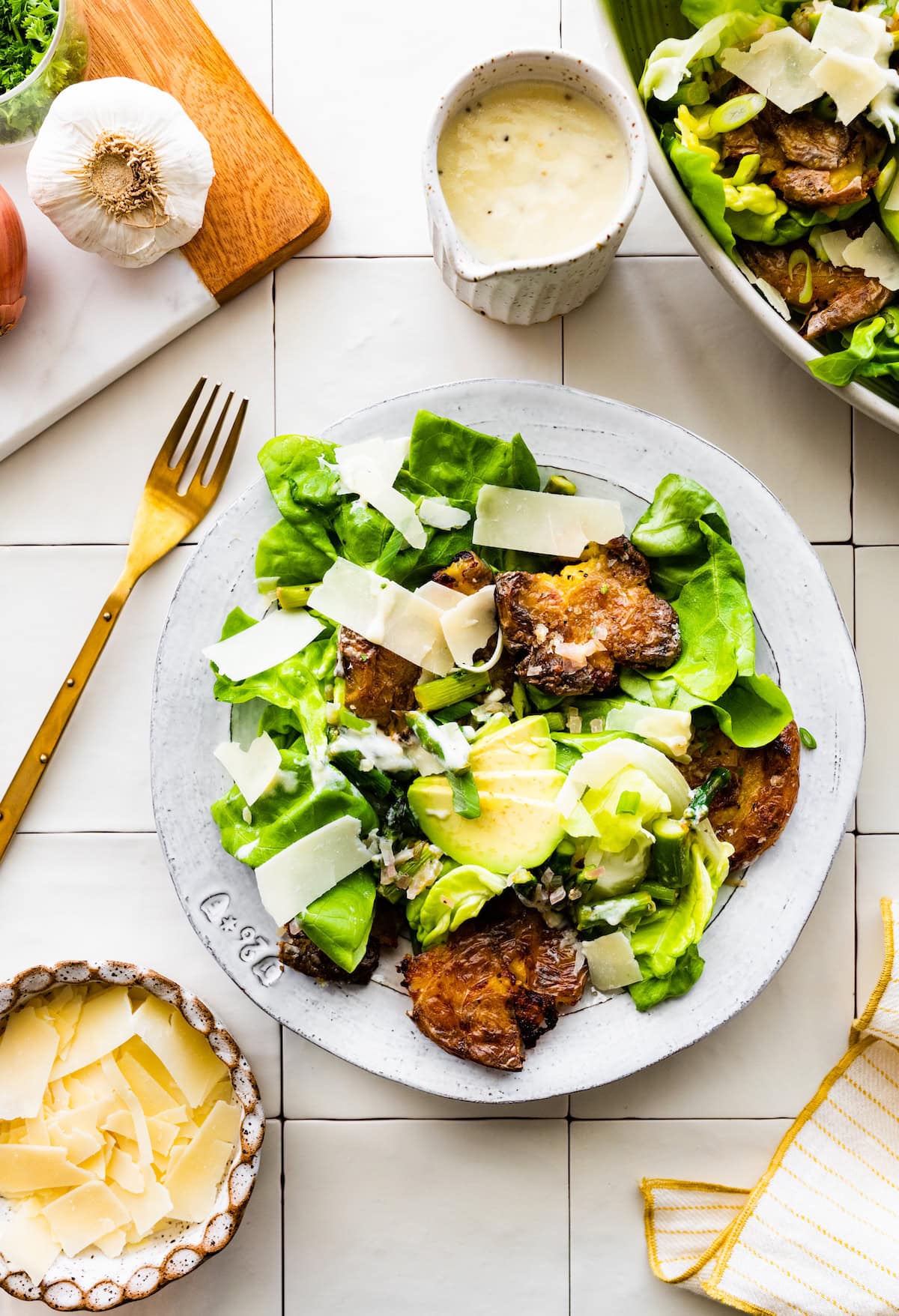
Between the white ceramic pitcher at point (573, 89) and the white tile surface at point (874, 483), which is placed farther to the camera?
the white tile surface at point (874, 483)

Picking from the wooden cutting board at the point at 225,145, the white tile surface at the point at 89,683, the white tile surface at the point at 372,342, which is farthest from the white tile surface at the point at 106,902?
the wooden cutting board at the point at 225,145

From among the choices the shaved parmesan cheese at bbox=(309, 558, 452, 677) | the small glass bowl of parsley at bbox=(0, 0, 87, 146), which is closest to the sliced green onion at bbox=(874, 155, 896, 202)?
the shaved parmesan cheese at bbox=(309, 558, 452, 677)

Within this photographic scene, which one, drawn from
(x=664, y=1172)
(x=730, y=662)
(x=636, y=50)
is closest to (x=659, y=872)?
(x=730, y=662)

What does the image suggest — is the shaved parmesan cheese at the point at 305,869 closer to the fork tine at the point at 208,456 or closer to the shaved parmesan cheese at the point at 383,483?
the shaved parmesan cheese at the point at 383,483

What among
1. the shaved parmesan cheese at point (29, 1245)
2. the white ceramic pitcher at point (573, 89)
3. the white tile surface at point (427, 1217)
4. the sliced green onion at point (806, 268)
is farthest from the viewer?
the white tile surface at point (427, 1217)

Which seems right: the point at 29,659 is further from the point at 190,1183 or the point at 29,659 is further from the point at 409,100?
the point at 409,100

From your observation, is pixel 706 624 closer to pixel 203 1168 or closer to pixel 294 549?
pixel 294 549

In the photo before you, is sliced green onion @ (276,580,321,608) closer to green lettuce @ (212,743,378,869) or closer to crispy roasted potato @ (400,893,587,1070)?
green lettuce @ (212,743,378,869)
